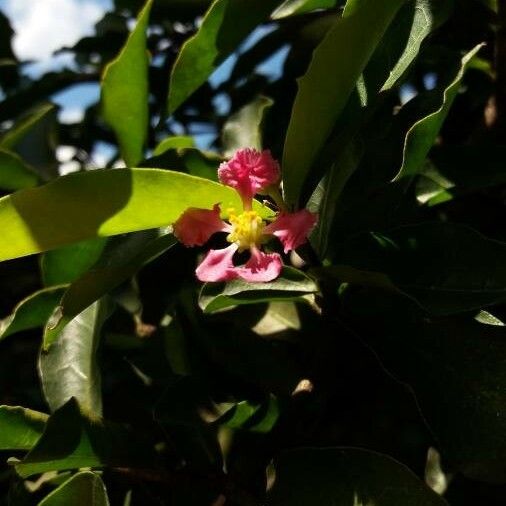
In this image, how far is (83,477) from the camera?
0.81 metres

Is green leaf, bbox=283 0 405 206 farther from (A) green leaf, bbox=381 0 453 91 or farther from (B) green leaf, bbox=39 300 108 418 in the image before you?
(B) green leaf, bbox=39 300 108 418

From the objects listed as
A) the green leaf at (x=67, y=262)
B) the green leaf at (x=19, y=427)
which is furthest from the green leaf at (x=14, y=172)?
the green leaf at (x=19, y=427)

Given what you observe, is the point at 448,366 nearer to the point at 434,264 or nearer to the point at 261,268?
the point at 434,264

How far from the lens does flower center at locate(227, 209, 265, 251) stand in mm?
777

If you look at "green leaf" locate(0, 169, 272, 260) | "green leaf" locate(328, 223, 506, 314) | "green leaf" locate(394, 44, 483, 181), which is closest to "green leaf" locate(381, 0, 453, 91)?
"green leaf" locate(394, 44, 483, 181)

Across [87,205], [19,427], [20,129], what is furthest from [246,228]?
[20,129]

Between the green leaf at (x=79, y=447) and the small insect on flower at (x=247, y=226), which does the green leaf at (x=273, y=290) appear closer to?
the small insect on flower at (x=247, y=226)

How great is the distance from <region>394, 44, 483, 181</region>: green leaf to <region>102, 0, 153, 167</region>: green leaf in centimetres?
35

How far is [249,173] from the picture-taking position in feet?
2.54

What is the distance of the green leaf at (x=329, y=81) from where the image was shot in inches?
29.2

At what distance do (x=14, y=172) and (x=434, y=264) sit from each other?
655 mm

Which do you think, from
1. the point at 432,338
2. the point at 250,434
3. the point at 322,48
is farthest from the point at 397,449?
the point at 322,48

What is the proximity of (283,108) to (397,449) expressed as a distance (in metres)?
0.60

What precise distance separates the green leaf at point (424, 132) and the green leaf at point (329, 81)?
0.26 ft
